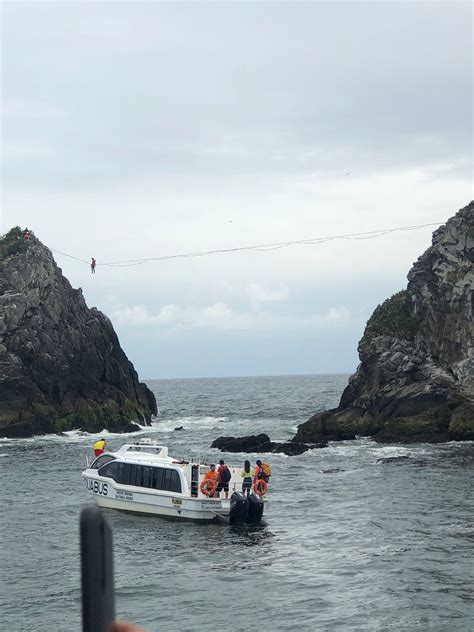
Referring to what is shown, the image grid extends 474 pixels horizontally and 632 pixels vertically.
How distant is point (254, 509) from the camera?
3362cm

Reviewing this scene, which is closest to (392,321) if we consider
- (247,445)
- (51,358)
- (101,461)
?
(247,445)

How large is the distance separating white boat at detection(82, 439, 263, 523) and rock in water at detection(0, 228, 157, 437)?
36.6 m

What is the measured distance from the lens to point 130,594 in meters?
24.7

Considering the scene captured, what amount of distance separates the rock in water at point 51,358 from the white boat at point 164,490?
36.6 meters

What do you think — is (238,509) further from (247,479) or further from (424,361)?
(424,361)

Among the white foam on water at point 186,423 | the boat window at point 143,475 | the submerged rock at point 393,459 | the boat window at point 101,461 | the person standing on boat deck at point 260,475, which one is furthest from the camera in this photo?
the white foam on water at point 186,423

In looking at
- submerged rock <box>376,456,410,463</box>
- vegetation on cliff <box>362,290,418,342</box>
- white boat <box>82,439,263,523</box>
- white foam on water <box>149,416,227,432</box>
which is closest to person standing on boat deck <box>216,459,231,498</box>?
white boat <box>82,439,263,523</box>

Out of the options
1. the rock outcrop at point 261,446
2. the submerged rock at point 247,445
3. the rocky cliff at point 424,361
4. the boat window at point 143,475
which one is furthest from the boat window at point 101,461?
the rocky cliff at point 424,361

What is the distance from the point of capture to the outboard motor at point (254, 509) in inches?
1323

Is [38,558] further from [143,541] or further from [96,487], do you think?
[96,487]

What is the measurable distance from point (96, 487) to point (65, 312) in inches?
2053

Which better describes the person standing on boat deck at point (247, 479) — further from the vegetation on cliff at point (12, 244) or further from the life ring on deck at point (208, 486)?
the vegetation on cliff at point (12, 244)

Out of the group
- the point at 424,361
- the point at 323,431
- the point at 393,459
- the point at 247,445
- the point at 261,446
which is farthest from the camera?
the point at 424,361

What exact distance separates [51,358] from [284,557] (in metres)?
56.9
